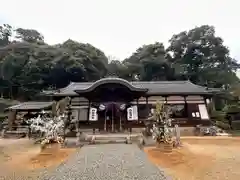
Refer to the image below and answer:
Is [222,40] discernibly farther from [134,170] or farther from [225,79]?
[134,170]

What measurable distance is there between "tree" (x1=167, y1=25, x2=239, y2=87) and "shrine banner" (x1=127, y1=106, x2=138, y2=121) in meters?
17.6

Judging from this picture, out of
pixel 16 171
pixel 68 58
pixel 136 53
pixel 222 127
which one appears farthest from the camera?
pixel 136 53

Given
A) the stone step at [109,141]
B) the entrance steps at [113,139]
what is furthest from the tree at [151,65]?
the stone step at [109,141]

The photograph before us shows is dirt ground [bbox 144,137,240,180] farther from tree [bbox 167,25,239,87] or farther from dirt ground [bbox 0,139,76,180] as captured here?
tree [bbox 167,25,239,87]

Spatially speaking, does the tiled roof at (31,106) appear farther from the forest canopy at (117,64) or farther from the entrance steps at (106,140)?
the forest canopy at (117,64)

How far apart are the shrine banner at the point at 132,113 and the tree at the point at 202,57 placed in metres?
17.6

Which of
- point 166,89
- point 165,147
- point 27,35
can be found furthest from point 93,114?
point 27,35

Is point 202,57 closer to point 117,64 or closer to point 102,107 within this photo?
point 117,64

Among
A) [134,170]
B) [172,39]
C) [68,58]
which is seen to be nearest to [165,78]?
[172,39]

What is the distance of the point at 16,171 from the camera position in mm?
7062

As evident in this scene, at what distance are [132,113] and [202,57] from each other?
22215 mm

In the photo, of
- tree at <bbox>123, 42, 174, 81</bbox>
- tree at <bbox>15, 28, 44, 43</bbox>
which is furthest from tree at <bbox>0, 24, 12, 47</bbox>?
tree at <bbox>123, 42, 174, 81</bbox>

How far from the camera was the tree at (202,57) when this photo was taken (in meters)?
33.1

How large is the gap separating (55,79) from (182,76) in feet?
59.9
